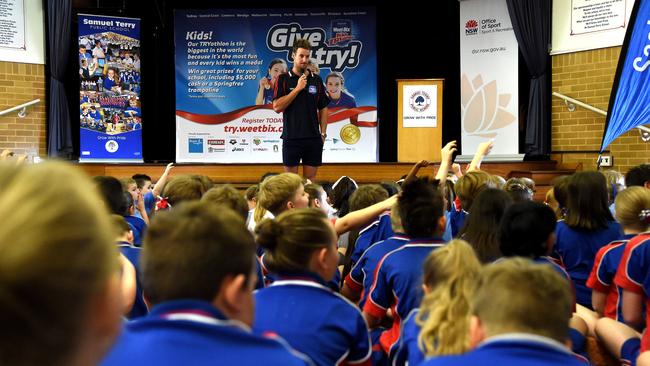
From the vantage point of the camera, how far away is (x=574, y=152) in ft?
29.3

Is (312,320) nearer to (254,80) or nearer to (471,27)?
(471,27)

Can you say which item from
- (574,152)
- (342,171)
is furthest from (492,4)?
(342,171)

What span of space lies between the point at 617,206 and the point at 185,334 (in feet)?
8.34

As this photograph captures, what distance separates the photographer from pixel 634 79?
271 inches

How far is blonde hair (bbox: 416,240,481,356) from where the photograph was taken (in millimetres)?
1780

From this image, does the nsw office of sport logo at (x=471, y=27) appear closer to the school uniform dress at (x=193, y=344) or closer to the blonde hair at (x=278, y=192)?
the blonde hair at (x=278, y=192)

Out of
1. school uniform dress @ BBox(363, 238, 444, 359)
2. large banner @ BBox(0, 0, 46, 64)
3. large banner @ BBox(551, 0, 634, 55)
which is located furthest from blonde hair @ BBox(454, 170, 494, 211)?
large banner @ BBox(0, 0, 46, 64)

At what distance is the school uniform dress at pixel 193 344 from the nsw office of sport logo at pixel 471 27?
932 centimetres

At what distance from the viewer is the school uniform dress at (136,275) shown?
268 centimetres

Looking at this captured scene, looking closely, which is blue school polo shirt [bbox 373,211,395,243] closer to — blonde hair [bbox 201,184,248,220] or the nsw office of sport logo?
blonde hair [bbox 201,184,248,220]

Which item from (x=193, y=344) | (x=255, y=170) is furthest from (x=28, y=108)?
(x=193, y=344)

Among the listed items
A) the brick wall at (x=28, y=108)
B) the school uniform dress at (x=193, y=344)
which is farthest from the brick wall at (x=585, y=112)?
the school uniform dress at (x=193, y=344)

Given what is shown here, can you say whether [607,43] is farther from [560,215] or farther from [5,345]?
[5,345]

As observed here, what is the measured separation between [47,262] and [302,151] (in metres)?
5.64
